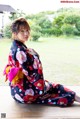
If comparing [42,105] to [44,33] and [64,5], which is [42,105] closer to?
[44,33]

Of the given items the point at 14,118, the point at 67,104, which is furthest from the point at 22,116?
the point at 67,104

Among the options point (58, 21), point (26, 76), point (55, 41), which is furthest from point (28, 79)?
point (58, 21)

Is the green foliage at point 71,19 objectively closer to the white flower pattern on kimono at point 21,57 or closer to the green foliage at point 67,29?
the green foliage at point 67,29

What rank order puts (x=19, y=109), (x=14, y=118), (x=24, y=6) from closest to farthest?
(x=14, y=118), (x=19, y=109), (x=24, y=6)

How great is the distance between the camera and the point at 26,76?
239 cm

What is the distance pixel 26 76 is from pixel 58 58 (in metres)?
0.77

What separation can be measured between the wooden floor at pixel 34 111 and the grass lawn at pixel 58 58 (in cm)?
64

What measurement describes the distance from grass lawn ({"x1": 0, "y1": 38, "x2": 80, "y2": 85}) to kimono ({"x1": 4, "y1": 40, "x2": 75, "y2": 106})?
0.58m

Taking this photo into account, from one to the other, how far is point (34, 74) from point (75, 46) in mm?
795

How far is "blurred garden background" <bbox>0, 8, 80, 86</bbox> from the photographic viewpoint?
2.92 m

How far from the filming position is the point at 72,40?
9.84 feet

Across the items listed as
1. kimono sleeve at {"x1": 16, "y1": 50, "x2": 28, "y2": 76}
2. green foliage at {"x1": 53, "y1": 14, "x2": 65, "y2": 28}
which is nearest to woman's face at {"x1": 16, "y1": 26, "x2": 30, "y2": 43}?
kimono sleeve at {"x1": 16, "y1": 50, "x2": 28, "y2": 76}

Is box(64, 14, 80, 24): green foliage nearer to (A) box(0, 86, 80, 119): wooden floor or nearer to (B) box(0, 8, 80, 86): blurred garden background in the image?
(B) box(0, 8, 80, 86): blurred garden background

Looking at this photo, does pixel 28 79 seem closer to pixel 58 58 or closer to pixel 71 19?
pixel 58 58
